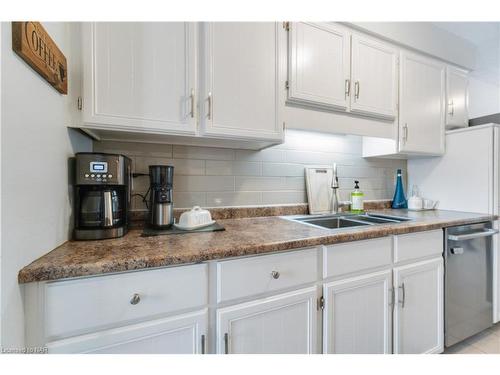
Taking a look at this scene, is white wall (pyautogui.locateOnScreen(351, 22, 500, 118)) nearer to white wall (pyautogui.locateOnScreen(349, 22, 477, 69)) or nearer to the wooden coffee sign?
white wall (pyautogui.locateOnScreen(349, 22, 477, 69))

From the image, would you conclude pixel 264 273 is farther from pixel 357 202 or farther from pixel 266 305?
pixel 357 202

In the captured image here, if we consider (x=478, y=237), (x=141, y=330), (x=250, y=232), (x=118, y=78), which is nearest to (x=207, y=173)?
(x=250, y=232)

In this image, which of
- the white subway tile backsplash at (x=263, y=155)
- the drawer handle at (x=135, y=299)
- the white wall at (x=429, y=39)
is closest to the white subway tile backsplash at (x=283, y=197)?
the white subway tile backsplash at (x=263, y=155)

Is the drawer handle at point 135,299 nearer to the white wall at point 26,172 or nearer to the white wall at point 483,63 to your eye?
the white wall at point 26,172

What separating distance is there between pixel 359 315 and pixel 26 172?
143 cm

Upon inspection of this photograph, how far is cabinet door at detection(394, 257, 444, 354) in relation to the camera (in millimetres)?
1234

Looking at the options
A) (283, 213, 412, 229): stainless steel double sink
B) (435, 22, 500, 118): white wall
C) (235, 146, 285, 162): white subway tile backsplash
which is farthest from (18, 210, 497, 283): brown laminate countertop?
(435, 22, 500, 118): white wall

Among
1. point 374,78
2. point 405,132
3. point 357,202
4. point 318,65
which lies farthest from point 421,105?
point 318,65

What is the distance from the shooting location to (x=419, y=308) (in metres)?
1.31

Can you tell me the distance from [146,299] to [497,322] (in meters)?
2.52

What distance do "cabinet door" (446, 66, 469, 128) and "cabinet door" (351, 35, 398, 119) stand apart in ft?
2.11

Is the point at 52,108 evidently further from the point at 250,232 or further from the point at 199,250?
the point at 250,232

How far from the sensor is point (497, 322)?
1.74 meters

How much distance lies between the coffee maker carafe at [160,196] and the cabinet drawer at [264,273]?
1.48 ft
